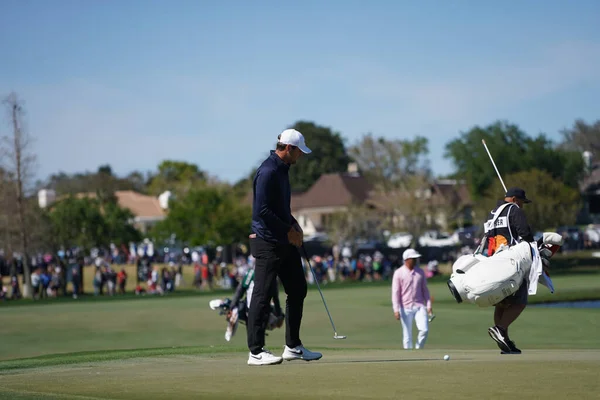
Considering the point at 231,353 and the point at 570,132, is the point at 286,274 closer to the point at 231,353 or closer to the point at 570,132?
the point at 231,353

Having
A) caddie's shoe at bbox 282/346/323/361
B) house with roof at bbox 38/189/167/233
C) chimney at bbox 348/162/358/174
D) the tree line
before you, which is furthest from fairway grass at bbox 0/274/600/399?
house with roof at bbox 38/189/167/233

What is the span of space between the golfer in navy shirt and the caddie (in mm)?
2603

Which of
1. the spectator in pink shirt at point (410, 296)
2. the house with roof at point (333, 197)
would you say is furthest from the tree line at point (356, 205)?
the spectator in pink shirt at point (410, 296)

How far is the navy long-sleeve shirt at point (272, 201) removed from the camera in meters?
9.08

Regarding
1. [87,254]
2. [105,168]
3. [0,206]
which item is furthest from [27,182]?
[105,168]

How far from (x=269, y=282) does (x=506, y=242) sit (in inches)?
132

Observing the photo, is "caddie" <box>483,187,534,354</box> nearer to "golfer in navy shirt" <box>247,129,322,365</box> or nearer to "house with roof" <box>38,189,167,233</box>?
"golfer in navy shirt" <box>247,129,322,365</box>

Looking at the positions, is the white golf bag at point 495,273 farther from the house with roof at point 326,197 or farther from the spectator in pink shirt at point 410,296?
the house with roof at point 326,197

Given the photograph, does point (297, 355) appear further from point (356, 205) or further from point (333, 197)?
point (333, 197)

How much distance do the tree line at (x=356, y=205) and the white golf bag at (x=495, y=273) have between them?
44532 millimetres

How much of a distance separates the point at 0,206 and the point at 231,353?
49.2 m

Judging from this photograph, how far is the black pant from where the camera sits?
9.25 meters

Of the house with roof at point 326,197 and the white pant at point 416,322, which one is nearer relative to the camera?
the white pant at point 416,322

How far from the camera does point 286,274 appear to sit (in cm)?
947
